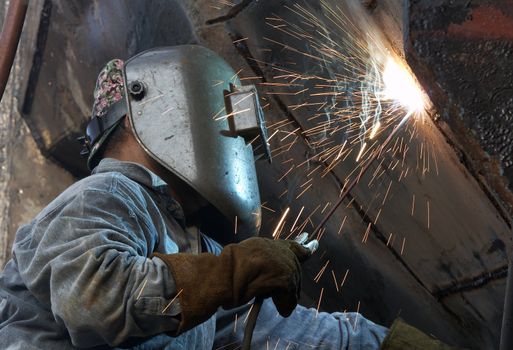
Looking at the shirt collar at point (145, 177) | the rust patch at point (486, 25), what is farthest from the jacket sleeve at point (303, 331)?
the rust patch at point (486, 25)

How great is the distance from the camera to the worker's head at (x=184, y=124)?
104 inches

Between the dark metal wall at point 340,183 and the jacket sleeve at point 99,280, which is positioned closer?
the jacket sleeve at point 99,280

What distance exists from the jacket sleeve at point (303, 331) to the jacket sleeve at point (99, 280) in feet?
2.86

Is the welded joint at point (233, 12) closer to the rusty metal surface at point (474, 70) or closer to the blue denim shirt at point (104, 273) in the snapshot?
the blue denim shirt at point (104, 273)

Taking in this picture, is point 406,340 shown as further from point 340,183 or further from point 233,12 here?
point 233,12

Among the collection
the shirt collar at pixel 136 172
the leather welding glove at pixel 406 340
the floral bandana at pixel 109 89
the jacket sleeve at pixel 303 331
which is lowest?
the leather welding glove at pixel 406 340

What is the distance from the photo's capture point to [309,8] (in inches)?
105

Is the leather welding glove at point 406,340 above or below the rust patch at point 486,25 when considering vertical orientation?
below

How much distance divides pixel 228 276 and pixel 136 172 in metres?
0.65

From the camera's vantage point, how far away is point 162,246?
2.42 meters

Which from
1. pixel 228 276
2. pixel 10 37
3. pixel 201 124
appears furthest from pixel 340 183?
pixel 10 37

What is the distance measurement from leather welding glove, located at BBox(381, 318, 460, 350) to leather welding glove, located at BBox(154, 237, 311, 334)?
67 cm

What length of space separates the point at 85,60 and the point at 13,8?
40cm

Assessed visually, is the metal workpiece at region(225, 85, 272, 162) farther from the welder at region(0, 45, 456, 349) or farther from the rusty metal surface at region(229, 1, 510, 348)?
the rusty metal surface at region(229, 1, 510, 348)
